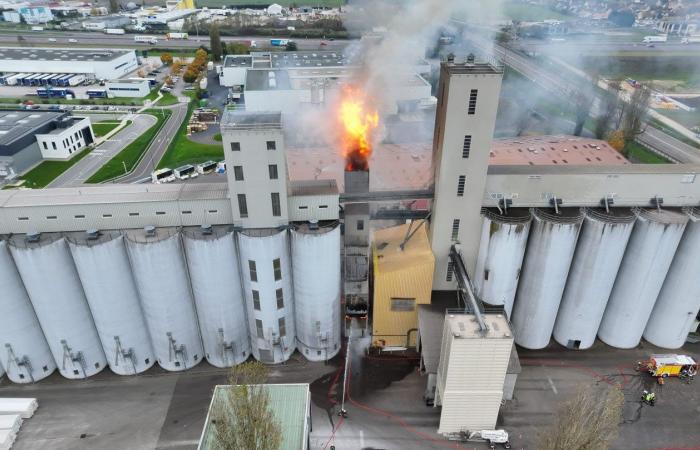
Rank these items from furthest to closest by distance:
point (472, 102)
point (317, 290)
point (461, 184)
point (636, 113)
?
point (636, 113) < point (317, 290) < point (461, 184) < point (472, 102)

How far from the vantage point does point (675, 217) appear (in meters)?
38.1

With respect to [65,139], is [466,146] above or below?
above

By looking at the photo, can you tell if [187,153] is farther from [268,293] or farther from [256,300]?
[268,293]

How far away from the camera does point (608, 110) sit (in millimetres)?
82688

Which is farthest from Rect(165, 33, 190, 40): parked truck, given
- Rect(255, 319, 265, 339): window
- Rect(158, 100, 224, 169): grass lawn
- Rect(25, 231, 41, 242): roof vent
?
Rect(255, 319, 265, 339): window

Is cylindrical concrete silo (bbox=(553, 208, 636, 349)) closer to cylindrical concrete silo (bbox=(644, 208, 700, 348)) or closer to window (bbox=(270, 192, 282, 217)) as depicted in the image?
cylindrical concrete silo (bbox=(644, 208, 700, 348))

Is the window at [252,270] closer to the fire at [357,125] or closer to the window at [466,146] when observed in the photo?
the fire at [357,125]

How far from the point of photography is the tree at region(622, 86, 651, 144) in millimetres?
77125

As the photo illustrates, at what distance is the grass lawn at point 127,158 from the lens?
7762 centimetres

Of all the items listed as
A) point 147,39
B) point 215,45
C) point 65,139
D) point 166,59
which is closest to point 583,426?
point 65,139

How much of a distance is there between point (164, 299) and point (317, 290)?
1241cm

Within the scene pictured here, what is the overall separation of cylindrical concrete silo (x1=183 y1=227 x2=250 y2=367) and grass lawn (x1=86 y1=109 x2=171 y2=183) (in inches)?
1925

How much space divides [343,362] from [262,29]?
16812 cm

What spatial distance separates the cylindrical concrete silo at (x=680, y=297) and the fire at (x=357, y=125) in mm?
27916
